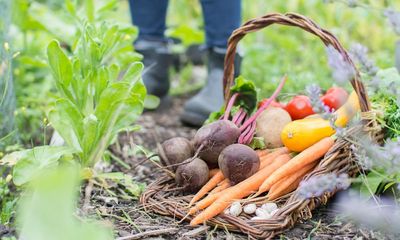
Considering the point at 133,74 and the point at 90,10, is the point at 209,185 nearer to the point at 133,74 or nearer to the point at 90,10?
the point at 133,74

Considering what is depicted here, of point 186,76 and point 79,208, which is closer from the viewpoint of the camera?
point 79,208

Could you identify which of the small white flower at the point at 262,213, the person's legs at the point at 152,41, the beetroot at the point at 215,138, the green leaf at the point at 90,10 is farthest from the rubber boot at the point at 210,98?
the small white flower at the point at 262,213

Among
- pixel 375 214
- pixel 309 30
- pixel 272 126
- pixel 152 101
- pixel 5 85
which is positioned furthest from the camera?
pixel 152 101

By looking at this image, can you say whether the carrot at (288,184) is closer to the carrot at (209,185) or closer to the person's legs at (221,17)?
the carrot at (209,185)

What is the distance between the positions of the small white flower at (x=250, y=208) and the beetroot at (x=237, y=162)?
112 millimetres

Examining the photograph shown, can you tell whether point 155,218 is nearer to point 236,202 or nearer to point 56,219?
point 236,202

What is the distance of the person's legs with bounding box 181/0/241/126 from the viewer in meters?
2.82

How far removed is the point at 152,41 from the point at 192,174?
4.93 feet

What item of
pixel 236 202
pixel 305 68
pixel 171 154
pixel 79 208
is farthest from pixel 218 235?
pixel 305 68

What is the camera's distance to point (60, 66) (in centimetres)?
195

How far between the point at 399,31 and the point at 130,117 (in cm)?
95

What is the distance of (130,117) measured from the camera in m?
2.00

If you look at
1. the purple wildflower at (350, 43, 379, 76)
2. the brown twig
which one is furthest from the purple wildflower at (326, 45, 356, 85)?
the brown twig

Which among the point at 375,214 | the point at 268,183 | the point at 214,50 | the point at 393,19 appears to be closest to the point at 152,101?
the point at 214,50
